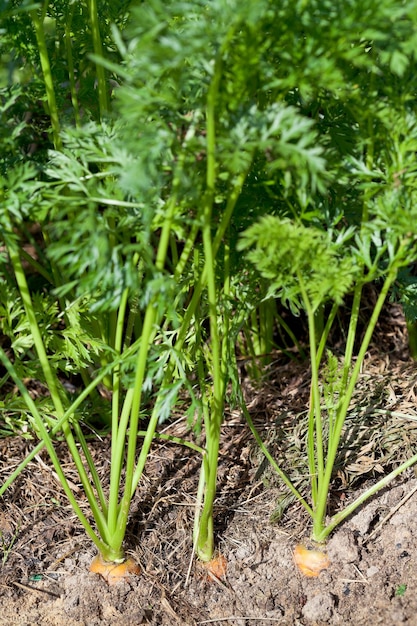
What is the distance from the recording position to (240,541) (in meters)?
1.75

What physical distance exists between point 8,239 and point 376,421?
3.67 ft

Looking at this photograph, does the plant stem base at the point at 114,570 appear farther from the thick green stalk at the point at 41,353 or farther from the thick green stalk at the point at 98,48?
the thick green stalk at the point at 98,48

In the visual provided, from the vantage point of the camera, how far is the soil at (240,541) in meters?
1.60

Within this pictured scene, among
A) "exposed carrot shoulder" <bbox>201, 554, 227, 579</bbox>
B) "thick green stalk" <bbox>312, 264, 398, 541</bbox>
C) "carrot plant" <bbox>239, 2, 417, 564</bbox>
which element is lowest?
"exposed carrot shoulder" <bbox>201, 554, 227, 579</bbox>

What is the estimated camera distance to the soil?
1604mm

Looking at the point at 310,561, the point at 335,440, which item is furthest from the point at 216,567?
the point at 335,440

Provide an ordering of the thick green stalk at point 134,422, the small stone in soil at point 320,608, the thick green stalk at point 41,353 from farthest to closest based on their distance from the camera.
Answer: the small stone in soil at point 320,608, the thick green stalk at point 41,353, the thick green stalk at point 134,422

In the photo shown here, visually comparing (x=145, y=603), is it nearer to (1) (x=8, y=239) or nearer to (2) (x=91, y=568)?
(2) (x=91, y=568)

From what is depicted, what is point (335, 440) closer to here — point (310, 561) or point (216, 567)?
point (310, 561)

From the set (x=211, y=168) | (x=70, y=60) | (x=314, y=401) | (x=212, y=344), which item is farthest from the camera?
(x=70, y=60)

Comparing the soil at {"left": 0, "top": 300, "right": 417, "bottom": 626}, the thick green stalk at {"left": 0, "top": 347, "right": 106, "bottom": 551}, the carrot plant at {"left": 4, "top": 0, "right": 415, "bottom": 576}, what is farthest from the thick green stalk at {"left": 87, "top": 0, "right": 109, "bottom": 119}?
the soil at {"left": 0, "top": 300, "right": 417, "bottom": 626}

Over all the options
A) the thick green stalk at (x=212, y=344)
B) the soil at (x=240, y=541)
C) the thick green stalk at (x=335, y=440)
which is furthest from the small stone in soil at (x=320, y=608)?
the thick green stalk at (x=212, y=344)

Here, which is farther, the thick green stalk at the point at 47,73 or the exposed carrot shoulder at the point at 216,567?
the exposed carrot shoulder at the point at 216,567

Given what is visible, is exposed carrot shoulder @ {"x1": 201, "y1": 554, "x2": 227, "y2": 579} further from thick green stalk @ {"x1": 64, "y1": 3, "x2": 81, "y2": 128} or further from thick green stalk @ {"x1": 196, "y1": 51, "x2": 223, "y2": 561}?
thick green stalk @ {"x1": 64, "y1": 3, "x2": 81, "y2": 128}
